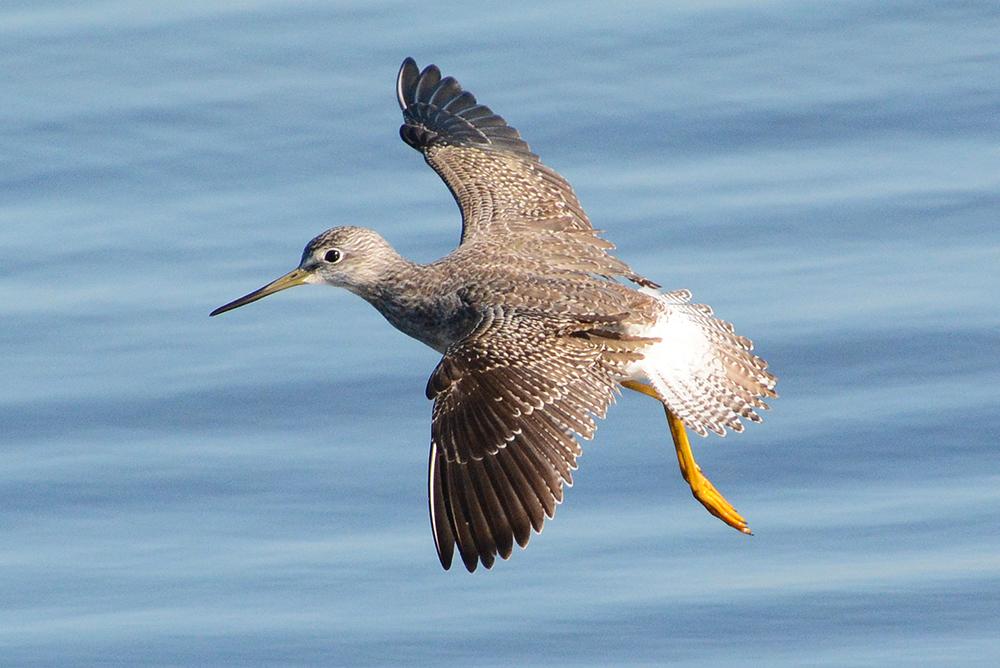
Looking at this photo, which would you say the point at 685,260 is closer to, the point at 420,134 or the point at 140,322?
the point at 420,134

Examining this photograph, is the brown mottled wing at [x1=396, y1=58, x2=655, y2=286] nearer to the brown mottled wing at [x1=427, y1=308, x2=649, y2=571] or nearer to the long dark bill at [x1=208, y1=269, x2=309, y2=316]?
the long dark bill at [x1=208, y1=269, x2=309, y2=316]

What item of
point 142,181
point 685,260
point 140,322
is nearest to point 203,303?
point 140,322

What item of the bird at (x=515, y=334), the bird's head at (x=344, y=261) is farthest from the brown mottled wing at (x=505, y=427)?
the bird's head at (x=344, y=261)

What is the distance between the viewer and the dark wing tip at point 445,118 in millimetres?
12531

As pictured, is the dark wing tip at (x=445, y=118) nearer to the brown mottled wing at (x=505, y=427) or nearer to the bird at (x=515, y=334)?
the bird at (x=515, y=334)

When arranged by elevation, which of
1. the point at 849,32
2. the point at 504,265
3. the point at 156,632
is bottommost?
the point at 156,632

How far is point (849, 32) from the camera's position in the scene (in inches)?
624

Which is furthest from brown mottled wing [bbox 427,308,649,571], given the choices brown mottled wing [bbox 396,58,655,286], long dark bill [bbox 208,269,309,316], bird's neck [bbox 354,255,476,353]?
long dark bill [bbox 208,269,309,316]

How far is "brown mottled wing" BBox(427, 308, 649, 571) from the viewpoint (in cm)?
922

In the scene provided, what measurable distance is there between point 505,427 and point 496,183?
9.08ft

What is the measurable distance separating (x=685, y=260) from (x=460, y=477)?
4.52 metres

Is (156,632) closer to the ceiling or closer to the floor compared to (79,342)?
closer to the floor

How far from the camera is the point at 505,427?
31.2 feet

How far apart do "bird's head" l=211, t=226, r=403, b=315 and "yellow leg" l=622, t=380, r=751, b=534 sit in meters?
1.35
